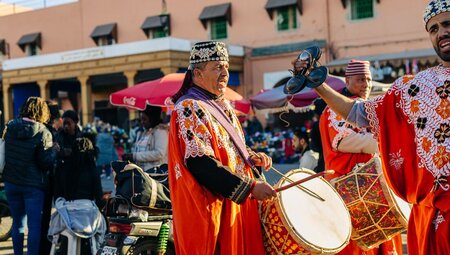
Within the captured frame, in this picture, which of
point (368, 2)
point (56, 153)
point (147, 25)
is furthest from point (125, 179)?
point (147, 25)

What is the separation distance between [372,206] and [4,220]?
6.49 meters

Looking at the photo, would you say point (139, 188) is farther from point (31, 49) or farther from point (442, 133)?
point (31, 49)

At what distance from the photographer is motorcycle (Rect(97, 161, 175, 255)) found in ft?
16.2

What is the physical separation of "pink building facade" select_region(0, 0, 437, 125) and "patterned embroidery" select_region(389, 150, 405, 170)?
1723cm

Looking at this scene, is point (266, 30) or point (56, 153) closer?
point (56, 153)

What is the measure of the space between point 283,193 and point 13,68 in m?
26.6

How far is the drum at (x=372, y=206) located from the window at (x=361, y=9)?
65.2ft

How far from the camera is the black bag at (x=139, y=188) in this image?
15.5 feet

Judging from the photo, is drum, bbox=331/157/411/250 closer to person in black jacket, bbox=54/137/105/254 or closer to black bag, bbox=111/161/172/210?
black bag, bbox=111/161/172/210

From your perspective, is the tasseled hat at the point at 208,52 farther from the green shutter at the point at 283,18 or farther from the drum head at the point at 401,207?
the green shutter at the point at 283,18

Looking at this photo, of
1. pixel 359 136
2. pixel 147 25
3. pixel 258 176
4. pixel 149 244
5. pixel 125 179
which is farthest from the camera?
pixel 147 25

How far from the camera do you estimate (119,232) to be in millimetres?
5004

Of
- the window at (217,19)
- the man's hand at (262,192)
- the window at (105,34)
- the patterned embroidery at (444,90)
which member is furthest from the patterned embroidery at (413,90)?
the window at (105,34)

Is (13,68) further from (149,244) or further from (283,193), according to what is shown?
(283,193)
